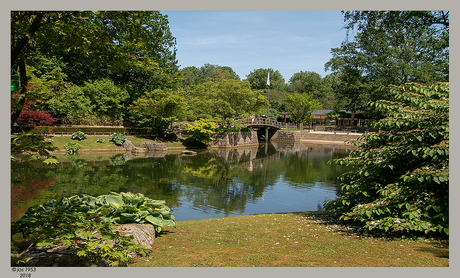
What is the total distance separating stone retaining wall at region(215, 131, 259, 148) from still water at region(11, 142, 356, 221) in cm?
A: 970

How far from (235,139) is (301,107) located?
62.4 ft

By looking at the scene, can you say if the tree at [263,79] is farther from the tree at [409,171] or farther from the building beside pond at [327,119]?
the tree at [409,171]

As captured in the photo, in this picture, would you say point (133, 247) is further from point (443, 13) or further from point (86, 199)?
point (443, 13)

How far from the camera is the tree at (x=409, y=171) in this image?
5578 mm

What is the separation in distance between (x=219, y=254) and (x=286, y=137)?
135ft

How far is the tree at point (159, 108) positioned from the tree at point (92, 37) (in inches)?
1000

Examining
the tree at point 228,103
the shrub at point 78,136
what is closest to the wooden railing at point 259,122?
the tree at point 228,103

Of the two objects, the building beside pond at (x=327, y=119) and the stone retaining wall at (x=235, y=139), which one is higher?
the building beside pond at (x=327, y=119)

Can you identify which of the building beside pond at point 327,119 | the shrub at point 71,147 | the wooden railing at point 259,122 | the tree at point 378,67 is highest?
the tree at point 378,67

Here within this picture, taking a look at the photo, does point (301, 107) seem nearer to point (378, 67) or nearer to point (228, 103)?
point (378, 67)

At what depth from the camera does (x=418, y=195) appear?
5891mm

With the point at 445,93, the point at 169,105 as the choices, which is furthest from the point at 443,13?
the point at 169,105

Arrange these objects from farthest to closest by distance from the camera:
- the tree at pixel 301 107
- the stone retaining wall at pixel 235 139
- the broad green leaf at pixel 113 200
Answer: the tree at pixel 301 107 < the stone retaining wall at pixel 235 139 < the broad green leaf at pixel 113 200

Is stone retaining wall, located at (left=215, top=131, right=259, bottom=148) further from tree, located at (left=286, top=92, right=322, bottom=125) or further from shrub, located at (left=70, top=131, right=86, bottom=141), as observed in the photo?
tree, located at (left=286, top=92, right=322, bottom=125)
